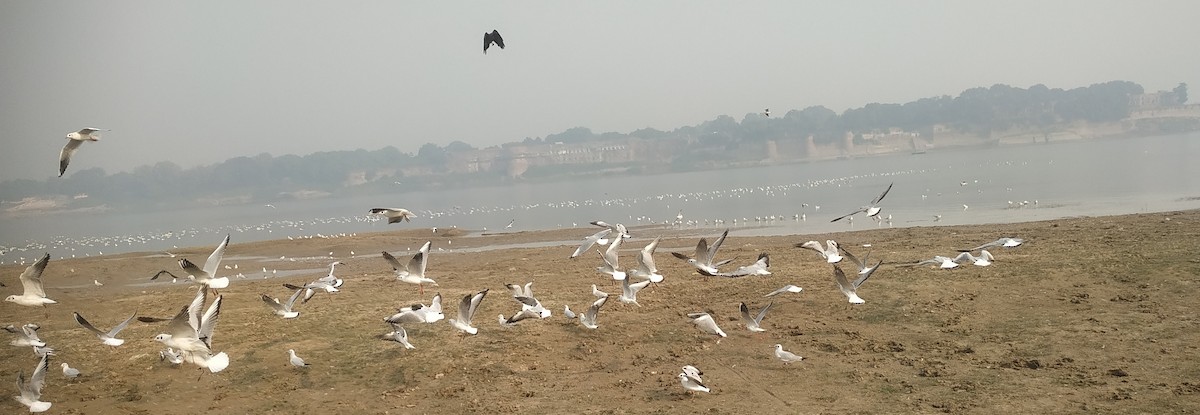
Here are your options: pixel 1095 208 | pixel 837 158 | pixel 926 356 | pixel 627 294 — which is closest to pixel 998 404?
pixel 926 356

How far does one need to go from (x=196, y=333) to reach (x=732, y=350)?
7.85m

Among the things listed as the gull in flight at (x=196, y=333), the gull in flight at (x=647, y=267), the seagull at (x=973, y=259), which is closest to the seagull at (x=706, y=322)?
the gull in flight at (x=647, y=267)

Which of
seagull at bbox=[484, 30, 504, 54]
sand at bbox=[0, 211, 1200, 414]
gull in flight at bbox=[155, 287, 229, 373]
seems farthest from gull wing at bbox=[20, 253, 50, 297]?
seagull at bbox=[484, 30, 504, 54]

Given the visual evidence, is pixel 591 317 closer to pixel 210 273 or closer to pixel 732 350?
pixel 732 350

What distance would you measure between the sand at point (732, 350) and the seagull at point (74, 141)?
130 inches

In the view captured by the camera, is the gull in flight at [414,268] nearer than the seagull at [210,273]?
No

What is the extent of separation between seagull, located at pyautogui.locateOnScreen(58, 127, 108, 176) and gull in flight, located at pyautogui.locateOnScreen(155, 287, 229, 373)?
3544 millimetres

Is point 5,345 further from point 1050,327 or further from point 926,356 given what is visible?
point 1050,327

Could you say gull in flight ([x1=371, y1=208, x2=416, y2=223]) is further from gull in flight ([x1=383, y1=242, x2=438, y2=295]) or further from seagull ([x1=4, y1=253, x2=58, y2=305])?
seagull ([x1=4, y1=253, x2=58, y2=305])

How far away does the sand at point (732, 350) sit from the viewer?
11.3 metres

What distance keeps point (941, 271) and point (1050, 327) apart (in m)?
4.84

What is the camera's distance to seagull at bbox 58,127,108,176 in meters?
12.9

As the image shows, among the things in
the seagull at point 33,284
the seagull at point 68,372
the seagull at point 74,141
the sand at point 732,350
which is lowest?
the sand at point 732,350

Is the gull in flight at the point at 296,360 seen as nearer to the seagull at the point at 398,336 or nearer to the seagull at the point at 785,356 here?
the seagull at the point at 398,336
